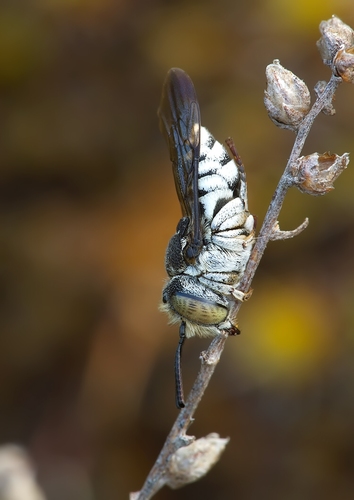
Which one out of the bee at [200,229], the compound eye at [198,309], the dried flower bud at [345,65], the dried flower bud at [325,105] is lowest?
the compound eye at [198,309]

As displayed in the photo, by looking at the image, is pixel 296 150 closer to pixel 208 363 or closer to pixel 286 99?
pixel 286 99

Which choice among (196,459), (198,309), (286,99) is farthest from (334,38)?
(196,459)

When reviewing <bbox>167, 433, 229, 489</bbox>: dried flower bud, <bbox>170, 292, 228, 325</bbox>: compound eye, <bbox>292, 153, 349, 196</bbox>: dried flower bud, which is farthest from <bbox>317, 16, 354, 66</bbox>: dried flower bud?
<bbox>167, 433, 229, 489</bbox>: dried flower bud

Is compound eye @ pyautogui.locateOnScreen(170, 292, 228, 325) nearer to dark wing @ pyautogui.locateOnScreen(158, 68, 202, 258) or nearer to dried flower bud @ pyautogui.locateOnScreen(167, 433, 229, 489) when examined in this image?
dark wing @ pyautogui.locateOnScreen(158, 68, 202, 258)

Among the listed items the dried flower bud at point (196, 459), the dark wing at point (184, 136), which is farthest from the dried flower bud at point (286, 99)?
the dried flower bud at point (196, 459)

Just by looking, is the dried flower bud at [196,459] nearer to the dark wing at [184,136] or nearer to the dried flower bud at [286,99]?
the dark wing at [184,136]

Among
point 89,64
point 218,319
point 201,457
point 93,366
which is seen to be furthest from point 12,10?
point 201,457
